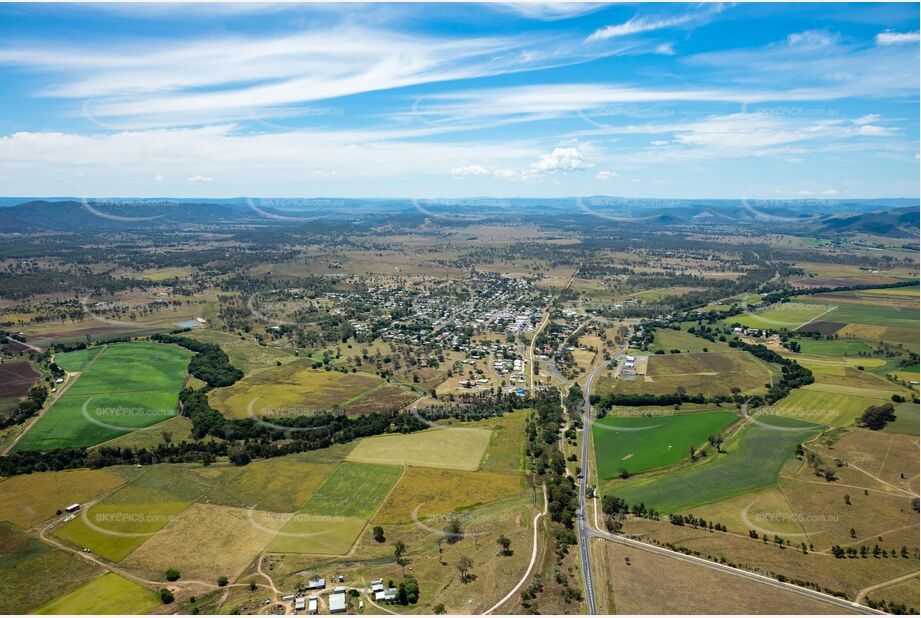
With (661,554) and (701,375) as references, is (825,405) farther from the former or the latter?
(661,554)

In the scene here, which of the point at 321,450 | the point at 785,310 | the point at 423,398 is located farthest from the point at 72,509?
the point at 785,310

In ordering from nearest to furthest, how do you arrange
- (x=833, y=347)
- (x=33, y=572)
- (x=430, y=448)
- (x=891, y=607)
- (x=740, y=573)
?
1. (x=891, y=607)
2. (x=740, y=573)
3. (x=33, y=572)
4. (x=430, y=448)
5. (x=833, y=347)

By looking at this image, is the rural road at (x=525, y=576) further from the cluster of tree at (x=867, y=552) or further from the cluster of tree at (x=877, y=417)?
the cluster of tree at (x=877, y=417)

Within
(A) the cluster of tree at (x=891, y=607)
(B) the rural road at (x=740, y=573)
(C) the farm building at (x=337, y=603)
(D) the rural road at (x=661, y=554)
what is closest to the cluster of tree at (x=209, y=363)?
(C) the farm building at (x=337, y=603)

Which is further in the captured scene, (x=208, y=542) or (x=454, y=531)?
(x=454, y=531)

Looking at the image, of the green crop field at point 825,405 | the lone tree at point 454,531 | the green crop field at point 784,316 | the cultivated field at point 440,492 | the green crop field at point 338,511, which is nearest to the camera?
the green crop field at point 338,511

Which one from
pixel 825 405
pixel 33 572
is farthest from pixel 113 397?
pixel 825 405
